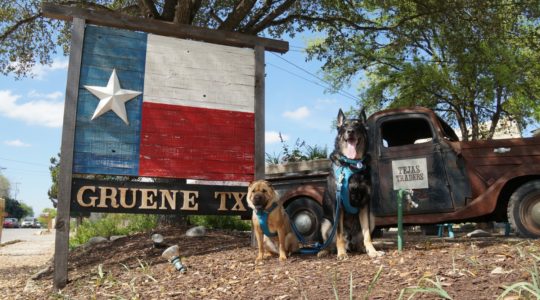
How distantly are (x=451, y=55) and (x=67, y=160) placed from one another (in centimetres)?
1125

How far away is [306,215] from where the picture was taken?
7281 mm

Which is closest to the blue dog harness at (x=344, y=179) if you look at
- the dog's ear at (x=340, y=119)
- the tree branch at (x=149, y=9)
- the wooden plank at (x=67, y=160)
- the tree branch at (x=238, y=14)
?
the dog's ear at (x=340, y=119)

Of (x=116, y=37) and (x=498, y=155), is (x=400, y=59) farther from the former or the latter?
(x=116, y=37)

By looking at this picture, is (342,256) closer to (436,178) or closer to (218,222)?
(436,178)

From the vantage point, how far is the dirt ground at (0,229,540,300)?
10.2ft

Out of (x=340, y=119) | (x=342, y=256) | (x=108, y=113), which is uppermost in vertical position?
(x=108, y=113)

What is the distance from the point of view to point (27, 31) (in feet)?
40.8

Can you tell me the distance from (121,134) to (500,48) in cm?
1357

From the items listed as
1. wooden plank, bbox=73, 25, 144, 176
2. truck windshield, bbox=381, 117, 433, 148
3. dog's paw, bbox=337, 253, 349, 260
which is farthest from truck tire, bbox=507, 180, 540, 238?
wooden plank, bbox=73, 25, 144, 176

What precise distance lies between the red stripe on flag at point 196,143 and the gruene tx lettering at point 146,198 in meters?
0.22

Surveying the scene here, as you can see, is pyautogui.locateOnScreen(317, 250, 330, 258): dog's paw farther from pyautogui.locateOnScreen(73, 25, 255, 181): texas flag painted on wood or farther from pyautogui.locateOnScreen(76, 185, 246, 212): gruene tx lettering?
pyautogui.locateOnScreen(73, 25, 255, 181): texas flag painted on wood

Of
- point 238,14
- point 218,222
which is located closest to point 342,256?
point 218,222

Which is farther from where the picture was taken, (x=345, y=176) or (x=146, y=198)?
(x=146, y=198)

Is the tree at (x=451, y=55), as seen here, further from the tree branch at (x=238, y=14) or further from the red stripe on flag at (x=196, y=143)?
the red stripe on flag at (x=196, y=143)
